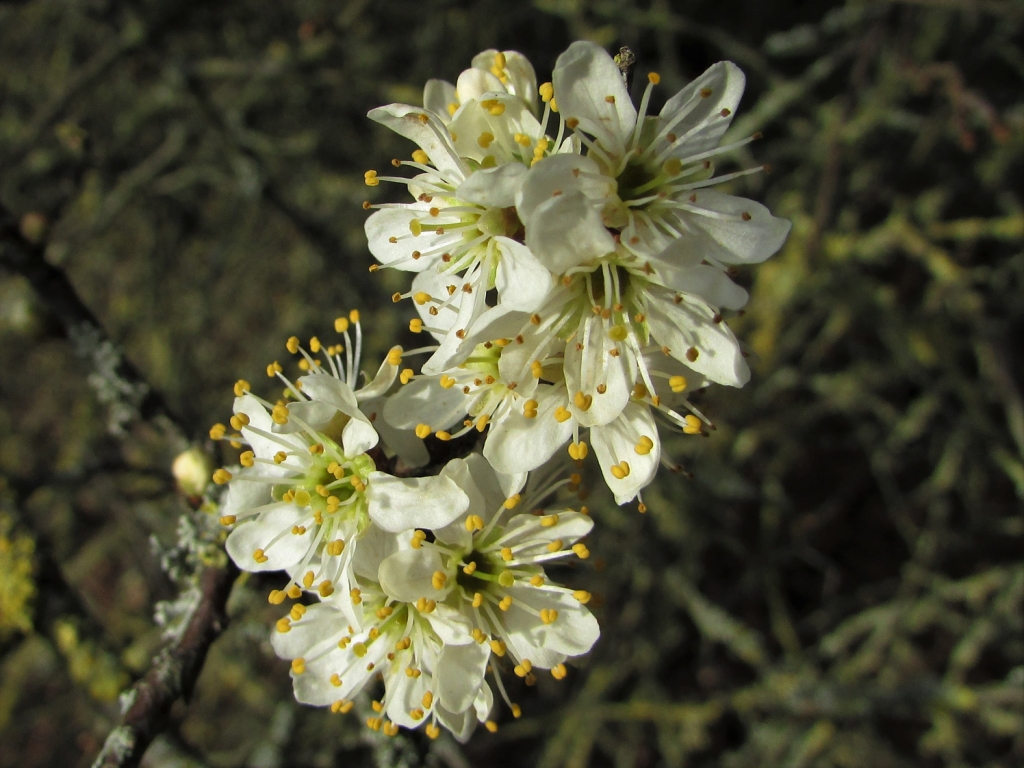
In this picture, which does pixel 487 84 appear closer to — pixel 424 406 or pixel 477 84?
pixel 477 84

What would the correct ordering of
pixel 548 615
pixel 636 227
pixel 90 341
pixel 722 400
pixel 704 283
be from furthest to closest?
1. pixel 722 400
2. pixel 90 341
3. pixel 548 615
4. pixel 636 227
5. pixel 704 283

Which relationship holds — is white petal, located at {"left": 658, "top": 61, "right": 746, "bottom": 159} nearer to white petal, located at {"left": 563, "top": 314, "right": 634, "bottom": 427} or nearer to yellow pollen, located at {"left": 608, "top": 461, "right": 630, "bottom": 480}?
white petal, located at {"left": 563, "top": 314, "right": 634, "bottom": 427}

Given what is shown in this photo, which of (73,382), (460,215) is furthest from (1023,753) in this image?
(73,382)

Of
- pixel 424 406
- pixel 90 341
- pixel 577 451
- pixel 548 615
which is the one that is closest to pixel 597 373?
pixel 577 451

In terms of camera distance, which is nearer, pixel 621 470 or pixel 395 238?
pixel 621 470

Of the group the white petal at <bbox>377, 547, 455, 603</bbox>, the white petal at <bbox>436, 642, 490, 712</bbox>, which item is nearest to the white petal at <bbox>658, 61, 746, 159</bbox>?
the white petal at <bbox>377, 547, 455, 603</bbox>

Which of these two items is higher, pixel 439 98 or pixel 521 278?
pixel 439 98

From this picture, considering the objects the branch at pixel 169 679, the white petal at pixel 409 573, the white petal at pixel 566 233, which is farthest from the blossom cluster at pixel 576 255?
the branch at pixel 169 679
